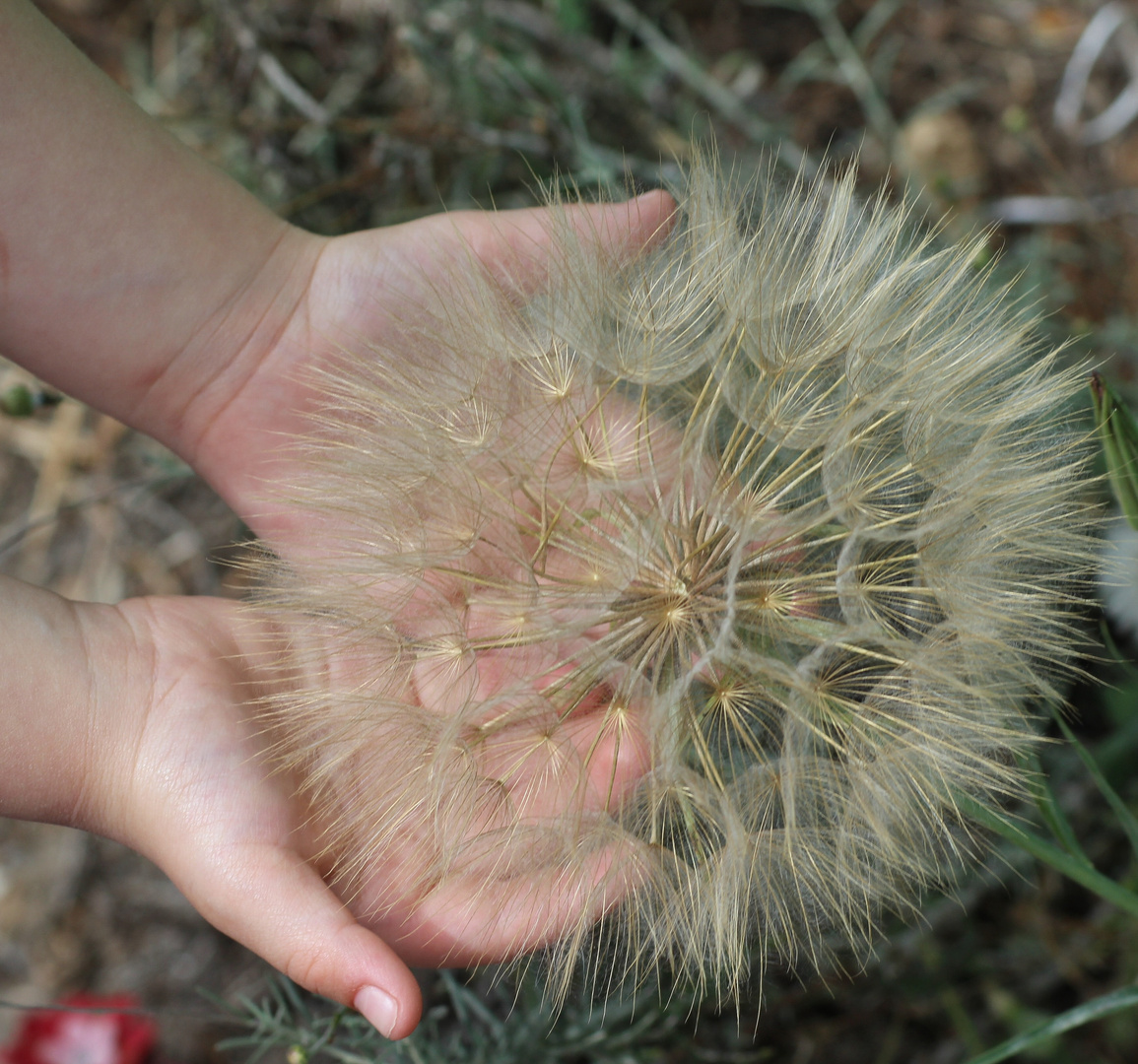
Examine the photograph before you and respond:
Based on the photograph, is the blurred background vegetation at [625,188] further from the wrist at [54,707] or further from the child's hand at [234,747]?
the wrist at [54,707]

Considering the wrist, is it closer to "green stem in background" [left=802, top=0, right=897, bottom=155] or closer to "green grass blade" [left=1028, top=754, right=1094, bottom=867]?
"green grass blade" [left=1028, top=754, right=1094, bottom=867]

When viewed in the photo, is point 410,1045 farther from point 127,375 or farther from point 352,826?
point 127,375

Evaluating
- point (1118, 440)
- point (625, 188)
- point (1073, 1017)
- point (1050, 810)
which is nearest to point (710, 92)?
point (625, 188)

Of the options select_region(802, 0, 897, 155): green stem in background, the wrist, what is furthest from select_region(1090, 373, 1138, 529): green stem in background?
select_region(802, 0, 897, 155): green stem in background

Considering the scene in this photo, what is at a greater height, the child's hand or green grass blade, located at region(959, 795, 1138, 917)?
green grass blade, located at region(959, 795, 1138, 917)

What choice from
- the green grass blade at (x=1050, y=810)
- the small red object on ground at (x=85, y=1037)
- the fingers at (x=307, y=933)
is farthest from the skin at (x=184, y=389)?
the small red object on ground at (x=85, y=1037)
